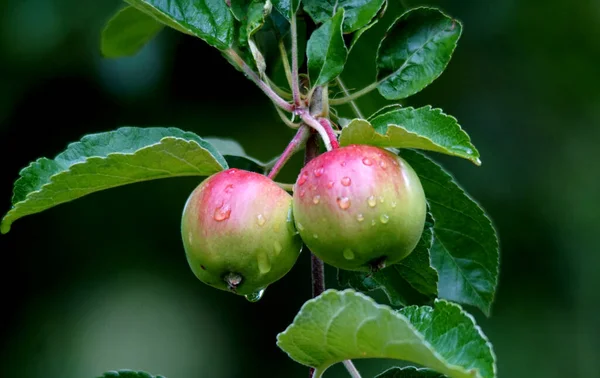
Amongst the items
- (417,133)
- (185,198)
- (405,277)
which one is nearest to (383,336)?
(417,133)

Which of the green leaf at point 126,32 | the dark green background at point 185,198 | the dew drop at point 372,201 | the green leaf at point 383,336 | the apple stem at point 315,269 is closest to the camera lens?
the green leaf at point 383,336

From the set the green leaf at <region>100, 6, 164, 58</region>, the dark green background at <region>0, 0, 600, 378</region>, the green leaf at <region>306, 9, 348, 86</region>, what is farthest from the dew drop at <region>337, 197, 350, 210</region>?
the dark green background at <region>0, 0, 600, 378</region>

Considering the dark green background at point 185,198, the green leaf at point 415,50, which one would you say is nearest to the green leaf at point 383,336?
the green leaf at point 415,50

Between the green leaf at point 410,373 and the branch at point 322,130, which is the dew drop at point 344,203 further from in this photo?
the green leaf at point 410,373

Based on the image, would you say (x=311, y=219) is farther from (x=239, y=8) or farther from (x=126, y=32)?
(x=126, y=32)

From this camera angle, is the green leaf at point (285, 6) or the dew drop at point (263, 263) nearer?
the dew drop at point (263, 263)
